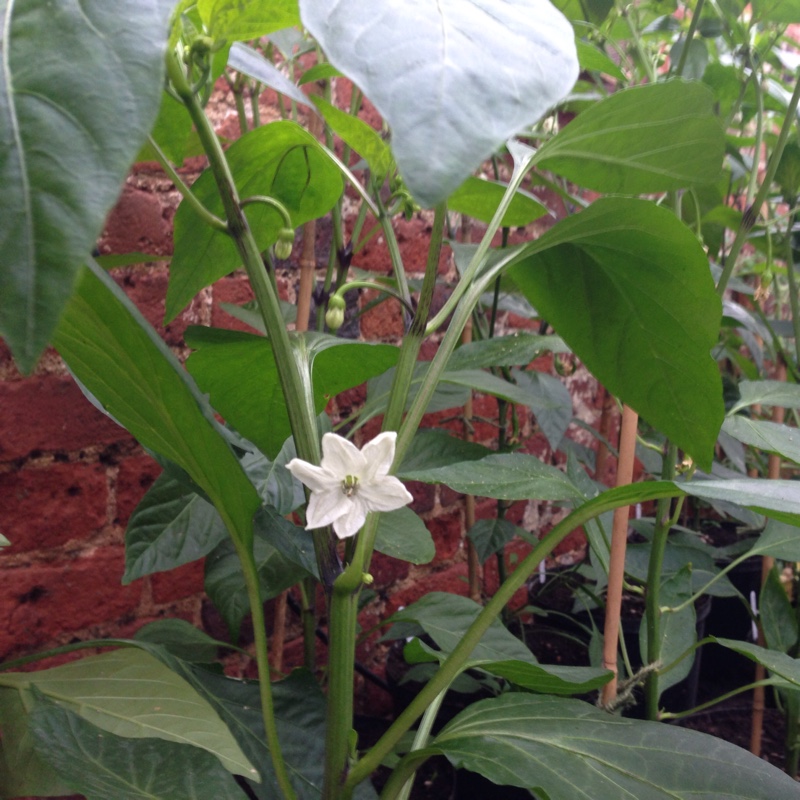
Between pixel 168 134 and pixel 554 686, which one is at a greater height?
pixel 168 134

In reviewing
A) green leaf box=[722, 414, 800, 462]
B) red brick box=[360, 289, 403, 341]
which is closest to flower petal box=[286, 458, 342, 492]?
green leaf box=[722, 414, 800, 462]

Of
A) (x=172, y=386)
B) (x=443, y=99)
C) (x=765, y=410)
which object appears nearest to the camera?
(x=443, y=99)

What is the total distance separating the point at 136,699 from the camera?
1.54 feet

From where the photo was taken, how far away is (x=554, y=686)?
50cm

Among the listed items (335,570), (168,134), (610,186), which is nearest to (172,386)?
(335,570)

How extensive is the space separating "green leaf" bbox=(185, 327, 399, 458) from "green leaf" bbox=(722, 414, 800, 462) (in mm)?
309

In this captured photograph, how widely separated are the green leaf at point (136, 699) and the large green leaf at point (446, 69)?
370mm

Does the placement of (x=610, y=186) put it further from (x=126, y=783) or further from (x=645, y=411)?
(x=126, y=783)

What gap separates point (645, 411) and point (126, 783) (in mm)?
414

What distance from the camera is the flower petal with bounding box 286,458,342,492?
371mm

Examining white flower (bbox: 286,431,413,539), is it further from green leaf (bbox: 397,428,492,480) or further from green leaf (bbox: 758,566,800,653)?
green leaf (bbox: 758,566,800,653)

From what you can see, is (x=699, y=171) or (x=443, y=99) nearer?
(x=443, y=99)

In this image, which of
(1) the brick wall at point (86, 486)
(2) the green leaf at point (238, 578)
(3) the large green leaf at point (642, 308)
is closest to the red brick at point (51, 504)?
(1) the brick wall at point (86, 486)

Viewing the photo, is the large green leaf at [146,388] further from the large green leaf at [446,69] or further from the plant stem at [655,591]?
the plant stem at [655,591]
